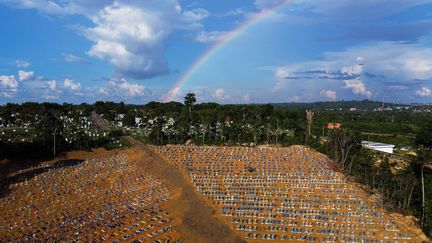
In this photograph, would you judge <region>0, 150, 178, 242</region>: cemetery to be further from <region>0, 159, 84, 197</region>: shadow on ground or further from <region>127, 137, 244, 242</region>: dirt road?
<region>127, 137, 244, 242</region>: dirt road

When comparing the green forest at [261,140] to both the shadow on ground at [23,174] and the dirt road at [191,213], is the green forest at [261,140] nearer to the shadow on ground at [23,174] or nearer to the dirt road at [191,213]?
the shadow on ground at [23,174]

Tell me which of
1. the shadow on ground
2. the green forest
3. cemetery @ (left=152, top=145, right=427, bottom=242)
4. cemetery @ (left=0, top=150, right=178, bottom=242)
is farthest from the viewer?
the shadow on ground

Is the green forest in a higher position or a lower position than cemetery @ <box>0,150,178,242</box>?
higher

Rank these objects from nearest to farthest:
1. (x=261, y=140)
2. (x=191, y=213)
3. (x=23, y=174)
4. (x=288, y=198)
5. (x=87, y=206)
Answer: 1. (x=191, y=213)
2. (x=87, y=206)
3. (x=288, y=198)
4. (x=23, y=174)
5. (x=261, y=140)

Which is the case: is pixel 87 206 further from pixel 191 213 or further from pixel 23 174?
pixel 23 174

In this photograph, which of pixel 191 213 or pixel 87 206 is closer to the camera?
pixel 191 213

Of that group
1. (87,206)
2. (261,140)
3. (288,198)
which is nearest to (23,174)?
(87,206)

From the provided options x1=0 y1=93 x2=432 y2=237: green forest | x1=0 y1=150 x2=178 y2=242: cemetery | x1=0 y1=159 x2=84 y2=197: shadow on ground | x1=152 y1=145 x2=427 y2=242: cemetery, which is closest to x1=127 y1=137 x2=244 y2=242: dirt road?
x1=152 y1=145 x2=427 y2=242: cemetery

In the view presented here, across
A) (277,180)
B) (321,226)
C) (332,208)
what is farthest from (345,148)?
(321,226)
